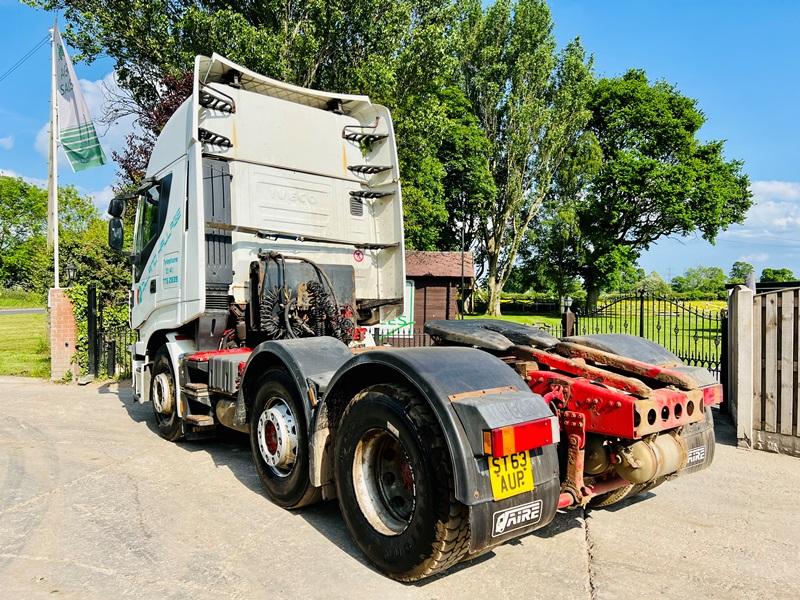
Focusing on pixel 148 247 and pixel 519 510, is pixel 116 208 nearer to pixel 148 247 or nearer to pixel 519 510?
pixel 148 247

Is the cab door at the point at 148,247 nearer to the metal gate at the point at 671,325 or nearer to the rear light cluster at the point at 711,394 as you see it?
the rear light cluster at the point at 711,394

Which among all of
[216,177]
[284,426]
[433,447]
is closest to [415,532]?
[433,447]

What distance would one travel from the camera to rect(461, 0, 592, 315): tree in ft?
94.0

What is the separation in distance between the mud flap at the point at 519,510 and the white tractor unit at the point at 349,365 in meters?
0.01

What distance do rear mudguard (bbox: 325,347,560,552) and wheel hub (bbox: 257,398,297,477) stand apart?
1.14m

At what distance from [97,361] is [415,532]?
37.4 feet

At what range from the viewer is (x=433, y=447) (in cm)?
296

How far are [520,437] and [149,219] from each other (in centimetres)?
571

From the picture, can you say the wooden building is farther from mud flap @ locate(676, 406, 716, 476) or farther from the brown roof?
mud flap @ locate(676, 406, 716, 476)

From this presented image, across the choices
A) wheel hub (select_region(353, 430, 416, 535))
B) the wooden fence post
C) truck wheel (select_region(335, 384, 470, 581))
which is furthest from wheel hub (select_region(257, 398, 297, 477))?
the wooden fence post

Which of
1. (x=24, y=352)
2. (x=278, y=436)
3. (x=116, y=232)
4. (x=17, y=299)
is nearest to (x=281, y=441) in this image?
(x=278, y=436)

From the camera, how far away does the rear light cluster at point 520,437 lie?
278cm

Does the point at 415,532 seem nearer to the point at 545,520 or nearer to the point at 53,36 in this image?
the point at 545,520

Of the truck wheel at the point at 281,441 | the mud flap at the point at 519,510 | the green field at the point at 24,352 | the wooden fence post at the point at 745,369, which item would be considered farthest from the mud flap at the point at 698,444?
the green field at the point at 24,352
